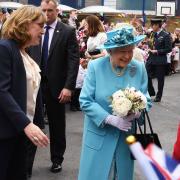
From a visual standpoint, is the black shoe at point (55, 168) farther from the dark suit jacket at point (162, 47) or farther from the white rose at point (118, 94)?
the dark suit jacket at point (162, 47)

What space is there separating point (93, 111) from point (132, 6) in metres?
38.7

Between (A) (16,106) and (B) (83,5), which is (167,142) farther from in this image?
(B) (83,5)

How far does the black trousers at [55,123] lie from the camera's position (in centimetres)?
541

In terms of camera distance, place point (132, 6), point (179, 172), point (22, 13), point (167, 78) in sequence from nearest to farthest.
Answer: point (179, 172)
point (22, 13)
point (167, 78)
point (132, 6)

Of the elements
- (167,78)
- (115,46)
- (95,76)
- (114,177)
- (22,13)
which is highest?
(22,13)

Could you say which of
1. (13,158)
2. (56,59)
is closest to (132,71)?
(13,158)

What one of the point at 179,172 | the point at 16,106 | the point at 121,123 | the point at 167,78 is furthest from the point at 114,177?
the point at 167,78

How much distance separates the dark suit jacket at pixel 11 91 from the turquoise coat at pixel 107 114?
1.86 feet

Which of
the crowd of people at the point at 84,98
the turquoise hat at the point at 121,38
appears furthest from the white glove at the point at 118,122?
the turquoise hat at the point at 121,38

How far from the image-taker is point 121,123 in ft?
11.7

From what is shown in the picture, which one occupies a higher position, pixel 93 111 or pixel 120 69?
pixel 120 69

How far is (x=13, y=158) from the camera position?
3.47 meters

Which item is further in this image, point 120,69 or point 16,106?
point 120,69

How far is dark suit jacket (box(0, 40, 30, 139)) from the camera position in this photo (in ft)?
10.5
